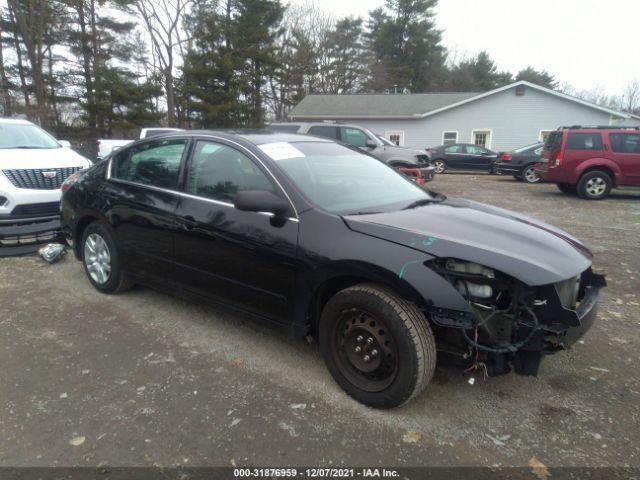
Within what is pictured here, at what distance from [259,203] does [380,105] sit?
26.2 meters

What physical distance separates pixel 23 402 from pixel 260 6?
102 feet

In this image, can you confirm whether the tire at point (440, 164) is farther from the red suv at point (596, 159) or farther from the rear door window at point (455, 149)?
the red suv at point (596, 159)

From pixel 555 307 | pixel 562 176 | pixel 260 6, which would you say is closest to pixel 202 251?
pixel 555 307

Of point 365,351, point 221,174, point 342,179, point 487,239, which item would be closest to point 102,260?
point 221,174

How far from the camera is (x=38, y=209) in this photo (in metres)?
5.75

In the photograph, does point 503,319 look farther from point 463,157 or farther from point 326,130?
point 463,157

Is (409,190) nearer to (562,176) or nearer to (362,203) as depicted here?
(362,203)

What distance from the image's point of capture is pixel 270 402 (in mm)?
2703

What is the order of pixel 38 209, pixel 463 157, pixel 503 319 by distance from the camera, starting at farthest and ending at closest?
pixel 463 157 → pixel 38 209 → pixel 503 319

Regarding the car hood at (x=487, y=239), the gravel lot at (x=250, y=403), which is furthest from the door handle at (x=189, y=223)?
the car hood at (x=487, y=239)

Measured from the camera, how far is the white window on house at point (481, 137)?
24.6 meters

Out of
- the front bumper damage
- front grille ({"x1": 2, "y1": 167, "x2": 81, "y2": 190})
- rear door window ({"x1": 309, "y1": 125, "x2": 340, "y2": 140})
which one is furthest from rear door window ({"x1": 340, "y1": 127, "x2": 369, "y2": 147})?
the front bumper damage

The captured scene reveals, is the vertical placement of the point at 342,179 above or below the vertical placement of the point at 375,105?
below

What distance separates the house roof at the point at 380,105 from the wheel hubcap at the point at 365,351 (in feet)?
80.5
